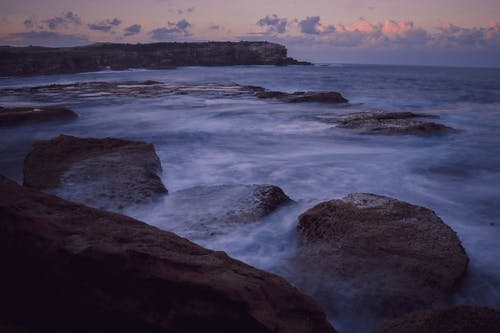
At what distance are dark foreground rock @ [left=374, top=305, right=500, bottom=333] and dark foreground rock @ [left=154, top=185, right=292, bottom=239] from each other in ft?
7.28

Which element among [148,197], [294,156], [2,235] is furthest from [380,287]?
[294,156]

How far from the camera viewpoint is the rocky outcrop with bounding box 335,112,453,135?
393 inches

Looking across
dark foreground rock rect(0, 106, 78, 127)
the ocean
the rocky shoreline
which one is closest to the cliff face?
dark foreground rock rect(0, 106, 78, 127)

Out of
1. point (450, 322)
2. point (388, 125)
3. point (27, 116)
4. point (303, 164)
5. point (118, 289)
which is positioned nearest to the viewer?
point (118, 289)

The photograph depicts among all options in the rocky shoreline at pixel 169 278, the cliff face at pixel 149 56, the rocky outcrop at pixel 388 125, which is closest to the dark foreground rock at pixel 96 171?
the rocky shoreline at pixel 169 278

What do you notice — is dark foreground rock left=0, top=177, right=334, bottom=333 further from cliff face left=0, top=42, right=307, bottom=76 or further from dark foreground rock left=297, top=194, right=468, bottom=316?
cliff face left=0, top=42, right=307, bottom=76

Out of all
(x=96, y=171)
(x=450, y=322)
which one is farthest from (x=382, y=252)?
(x=96, y=171)

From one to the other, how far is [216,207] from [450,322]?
294 cm

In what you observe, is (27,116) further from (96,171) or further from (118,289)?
(118,289)

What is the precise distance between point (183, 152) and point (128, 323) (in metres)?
6.92

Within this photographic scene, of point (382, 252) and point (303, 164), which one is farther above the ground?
point (382, 252)

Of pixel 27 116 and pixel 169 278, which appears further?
pixel 27 116

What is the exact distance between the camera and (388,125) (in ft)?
34.2

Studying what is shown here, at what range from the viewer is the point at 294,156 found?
845 centimetres
